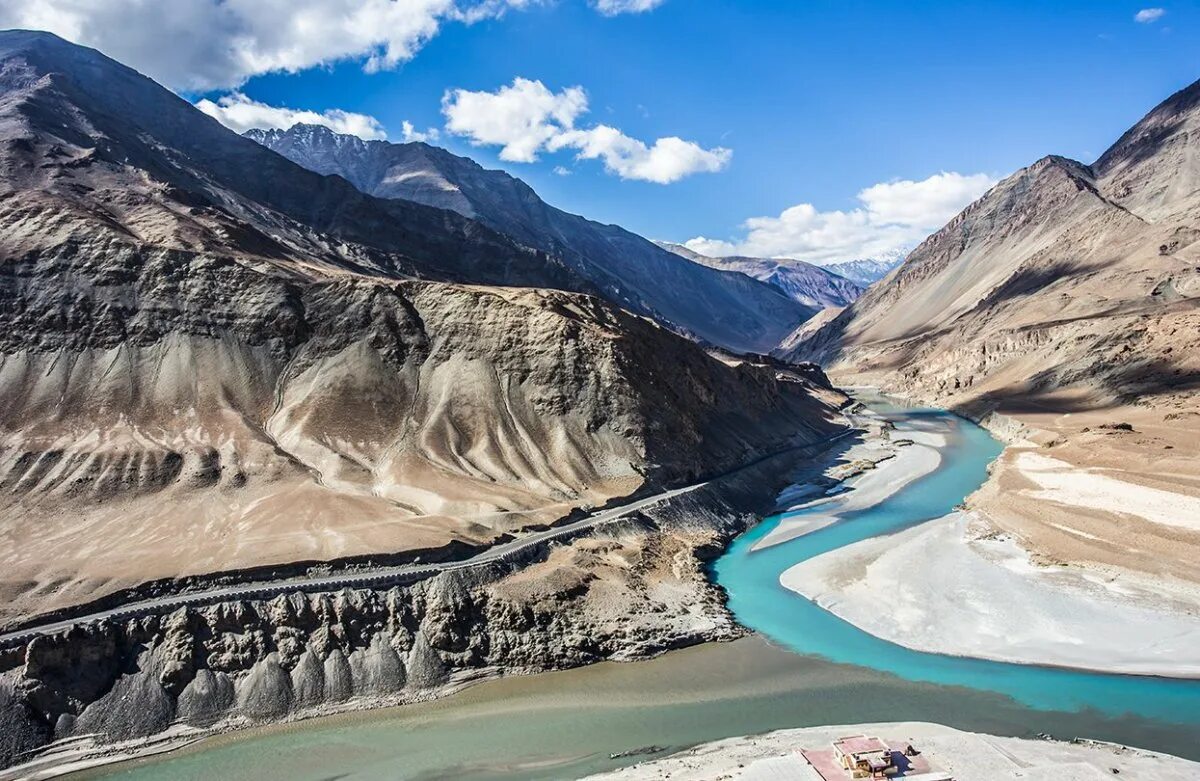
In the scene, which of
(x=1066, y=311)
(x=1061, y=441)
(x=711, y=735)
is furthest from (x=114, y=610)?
(x=1066, y=311)

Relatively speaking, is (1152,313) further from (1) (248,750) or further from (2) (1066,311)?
(1) (248,750)

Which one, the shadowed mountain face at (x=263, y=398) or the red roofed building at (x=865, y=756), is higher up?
the shadowed mountain face at (x=263, y=398)

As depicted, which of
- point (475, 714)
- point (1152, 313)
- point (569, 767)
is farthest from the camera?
point (1152, 313)

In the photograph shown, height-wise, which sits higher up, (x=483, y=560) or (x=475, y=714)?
(x=483, y=560)

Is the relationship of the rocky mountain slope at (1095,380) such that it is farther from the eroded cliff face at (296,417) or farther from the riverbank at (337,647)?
the eroded cliff face at (296,417)

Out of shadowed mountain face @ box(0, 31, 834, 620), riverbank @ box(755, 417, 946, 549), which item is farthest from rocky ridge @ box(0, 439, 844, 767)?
riverbank @ box(755, 417, 946, 549)

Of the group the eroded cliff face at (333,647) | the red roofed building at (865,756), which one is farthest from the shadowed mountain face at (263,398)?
the red roofed building at (865,756)

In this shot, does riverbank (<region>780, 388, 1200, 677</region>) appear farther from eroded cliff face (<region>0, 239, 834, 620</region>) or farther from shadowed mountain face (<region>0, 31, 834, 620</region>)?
shadowed mountain face (<region>0, 31, 834, 620</region>)
